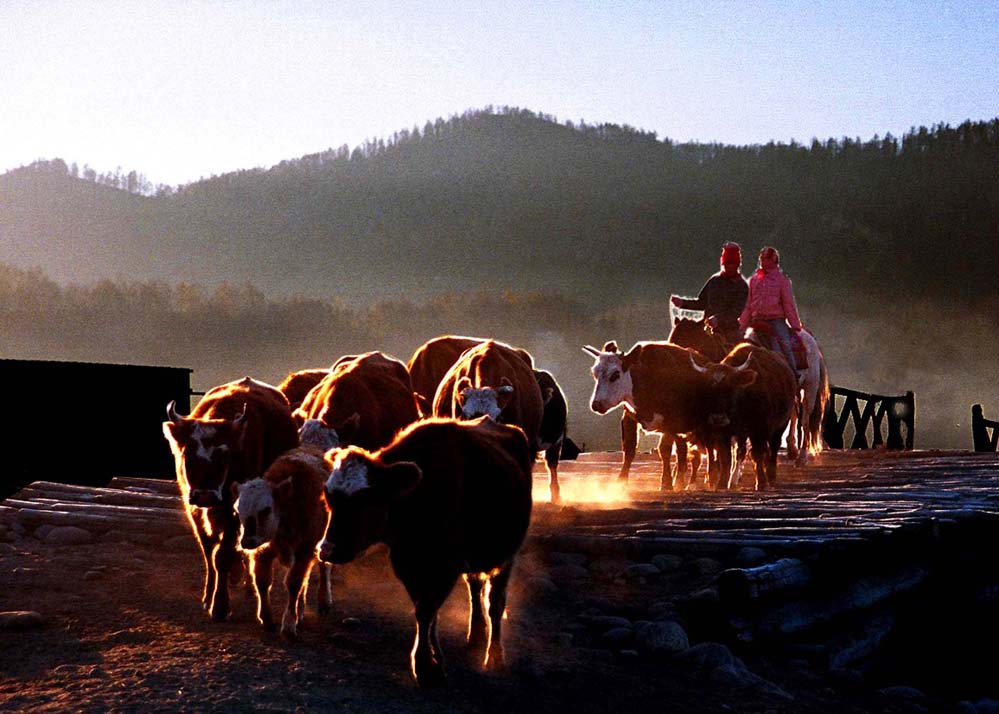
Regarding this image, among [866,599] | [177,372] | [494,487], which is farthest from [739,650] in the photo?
[177,372]

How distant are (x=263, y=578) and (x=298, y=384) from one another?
5.71 metres

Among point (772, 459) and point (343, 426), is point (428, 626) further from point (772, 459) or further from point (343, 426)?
point (772, 459)

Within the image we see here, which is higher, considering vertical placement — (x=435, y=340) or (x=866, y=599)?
(x=435, y=340)

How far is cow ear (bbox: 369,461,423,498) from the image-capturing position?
732cm

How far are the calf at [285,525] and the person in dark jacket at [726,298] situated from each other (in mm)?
11279

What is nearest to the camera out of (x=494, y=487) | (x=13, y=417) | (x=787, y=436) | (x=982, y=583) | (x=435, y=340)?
(x=494, y=487)

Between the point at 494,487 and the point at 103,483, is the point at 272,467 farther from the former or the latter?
the point at 103,483

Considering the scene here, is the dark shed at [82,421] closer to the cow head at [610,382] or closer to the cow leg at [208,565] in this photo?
the cow head at [610,382]

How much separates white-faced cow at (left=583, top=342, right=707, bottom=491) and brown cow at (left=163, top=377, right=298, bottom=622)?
286 inches

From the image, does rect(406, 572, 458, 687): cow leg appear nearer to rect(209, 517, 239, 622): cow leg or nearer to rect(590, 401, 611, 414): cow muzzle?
rect(209, 517, 239, 622): cow leg

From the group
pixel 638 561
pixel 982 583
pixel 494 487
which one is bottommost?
pixel 982 583

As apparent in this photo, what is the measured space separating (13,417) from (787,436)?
40.5ft

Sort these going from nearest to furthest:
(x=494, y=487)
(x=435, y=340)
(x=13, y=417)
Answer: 1. (x=494, y=487)
2. (x=435, y=340)
3. (x=13, y=417)

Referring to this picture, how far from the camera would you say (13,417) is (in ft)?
63.5
